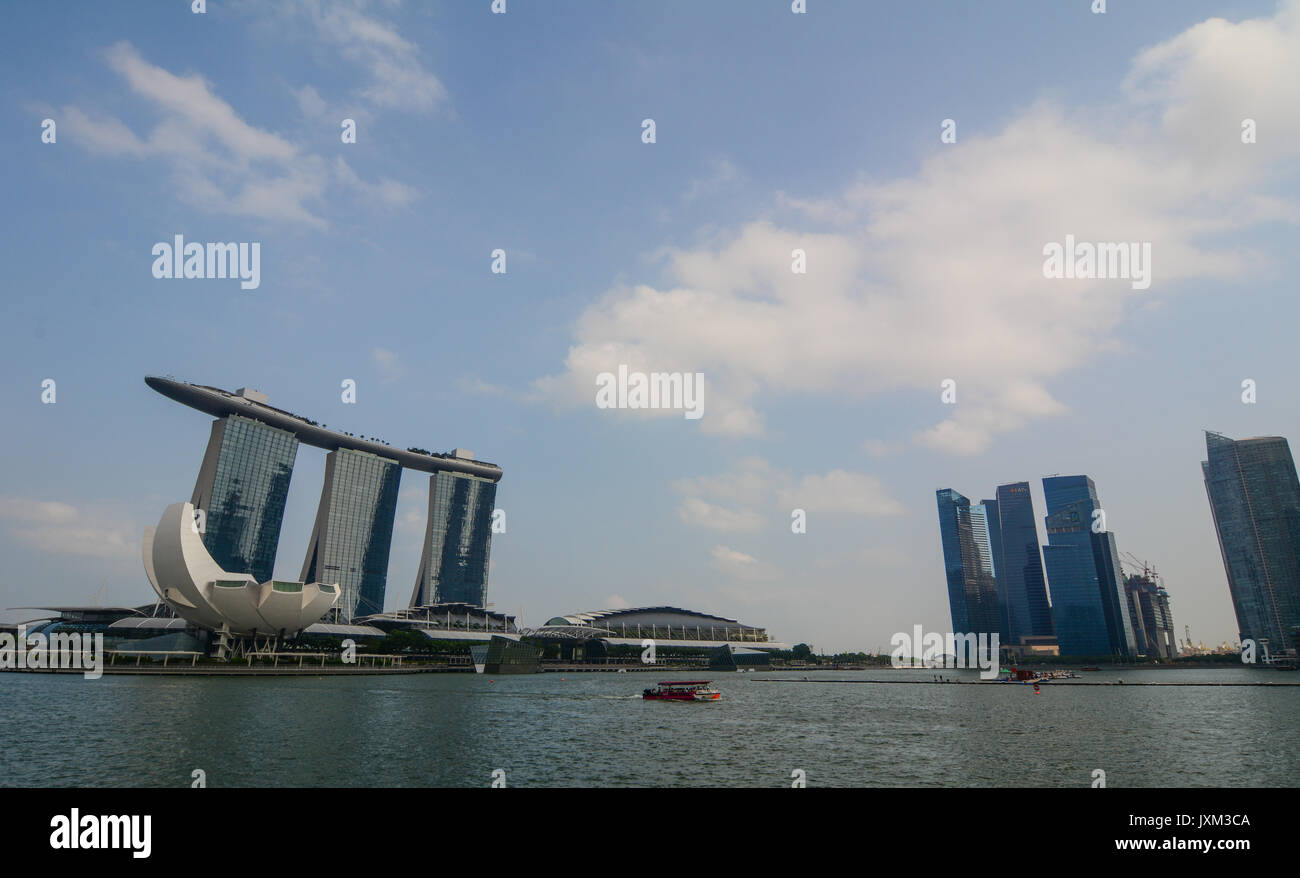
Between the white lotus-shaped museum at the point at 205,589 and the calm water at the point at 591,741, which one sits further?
the white lotus-shaped museum at the point at 205,589

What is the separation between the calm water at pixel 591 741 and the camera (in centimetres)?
3247

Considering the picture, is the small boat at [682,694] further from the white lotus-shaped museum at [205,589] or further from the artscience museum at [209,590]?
the white lotus-shaped museum at [205,589]

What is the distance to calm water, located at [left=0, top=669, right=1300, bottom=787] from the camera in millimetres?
32469


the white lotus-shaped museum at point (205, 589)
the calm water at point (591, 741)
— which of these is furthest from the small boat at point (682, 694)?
the white lotus-shaped museum at point (205, 589)

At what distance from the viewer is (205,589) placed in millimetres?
111625

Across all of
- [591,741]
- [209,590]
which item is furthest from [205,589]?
[591,741]

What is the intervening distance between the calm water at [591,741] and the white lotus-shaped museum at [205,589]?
122ft

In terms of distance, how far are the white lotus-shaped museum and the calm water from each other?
37.2 m

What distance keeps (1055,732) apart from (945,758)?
57.8ft

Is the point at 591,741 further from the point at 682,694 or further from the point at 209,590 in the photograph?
the point at 209,590

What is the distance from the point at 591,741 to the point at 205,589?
94.9 metres

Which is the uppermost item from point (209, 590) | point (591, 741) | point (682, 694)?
point (209, 590)

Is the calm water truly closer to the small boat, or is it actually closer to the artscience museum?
the small boat

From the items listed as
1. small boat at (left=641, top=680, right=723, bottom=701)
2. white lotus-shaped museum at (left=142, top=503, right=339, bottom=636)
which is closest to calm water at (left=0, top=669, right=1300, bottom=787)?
small boat at (left=641, top=680, right=723, bottom=701)
